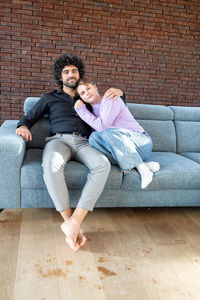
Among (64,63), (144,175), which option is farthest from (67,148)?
(64,63)

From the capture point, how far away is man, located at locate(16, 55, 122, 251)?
148cm

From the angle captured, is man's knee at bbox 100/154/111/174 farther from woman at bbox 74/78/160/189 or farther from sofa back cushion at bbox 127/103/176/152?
sofa back cushion at bbox 127/103/176/152

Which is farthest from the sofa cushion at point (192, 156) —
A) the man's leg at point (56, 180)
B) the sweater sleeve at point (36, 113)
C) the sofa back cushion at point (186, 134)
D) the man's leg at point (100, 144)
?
the sweater sleeve at point (36, 113)

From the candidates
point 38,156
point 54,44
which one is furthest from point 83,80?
point 54,44

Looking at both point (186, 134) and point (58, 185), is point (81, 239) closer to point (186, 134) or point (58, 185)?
point (58, 185)

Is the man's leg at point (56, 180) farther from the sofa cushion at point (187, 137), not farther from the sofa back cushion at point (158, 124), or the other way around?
the sofa cushion at point (187, 137)

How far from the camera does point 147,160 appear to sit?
192 cm

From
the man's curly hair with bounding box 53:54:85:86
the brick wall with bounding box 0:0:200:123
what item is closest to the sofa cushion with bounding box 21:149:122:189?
the man's curly hair with bounding box 53:54:85:86

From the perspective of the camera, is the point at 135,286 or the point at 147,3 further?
the point at 147,3

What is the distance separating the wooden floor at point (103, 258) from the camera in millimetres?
1155

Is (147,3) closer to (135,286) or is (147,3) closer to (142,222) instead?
(142,222)

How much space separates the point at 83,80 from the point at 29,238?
3.92ft

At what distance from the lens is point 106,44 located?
12.7 feet

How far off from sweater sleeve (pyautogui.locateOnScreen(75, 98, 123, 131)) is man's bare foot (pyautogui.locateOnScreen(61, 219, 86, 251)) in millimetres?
731
